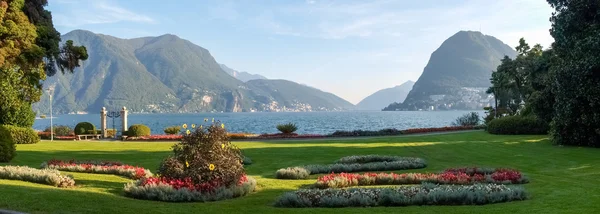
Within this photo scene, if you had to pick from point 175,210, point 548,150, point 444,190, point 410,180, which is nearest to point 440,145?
point 548,150

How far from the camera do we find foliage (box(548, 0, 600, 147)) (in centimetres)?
2395

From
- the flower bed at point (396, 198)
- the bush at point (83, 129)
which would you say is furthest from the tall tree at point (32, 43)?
the flower bed at point (396, 198)

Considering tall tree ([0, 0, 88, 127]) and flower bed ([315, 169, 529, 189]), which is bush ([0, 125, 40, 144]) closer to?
tall tree ([0, 0, 88, 127])

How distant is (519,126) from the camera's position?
36.3 metres

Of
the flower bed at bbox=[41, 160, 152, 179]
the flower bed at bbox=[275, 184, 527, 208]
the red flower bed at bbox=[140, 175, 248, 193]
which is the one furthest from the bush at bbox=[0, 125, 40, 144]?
the flower bed at bbox=[275, 184, 527, 208]

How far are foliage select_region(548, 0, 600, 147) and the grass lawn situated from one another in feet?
4.86

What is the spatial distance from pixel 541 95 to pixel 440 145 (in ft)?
24.5

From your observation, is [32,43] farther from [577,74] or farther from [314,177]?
[577,74]

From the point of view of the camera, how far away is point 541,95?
Answer: 98.0 ft

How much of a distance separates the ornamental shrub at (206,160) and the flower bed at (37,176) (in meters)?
2.44

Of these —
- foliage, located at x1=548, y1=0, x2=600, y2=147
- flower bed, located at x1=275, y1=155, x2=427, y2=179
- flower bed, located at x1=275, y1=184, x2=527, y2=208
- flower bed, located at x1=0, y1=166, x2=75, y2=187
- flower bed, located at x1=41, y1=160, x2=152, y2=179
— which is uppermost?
foliage, located at x1=548, y1=0, x2=600, y2=147

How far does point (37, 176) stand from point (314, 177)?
7927 mm

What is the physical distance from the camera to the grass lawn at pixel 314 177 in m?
9.18

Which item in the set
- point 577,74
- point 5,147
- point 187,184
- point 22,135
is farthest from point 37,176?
point 577,74
